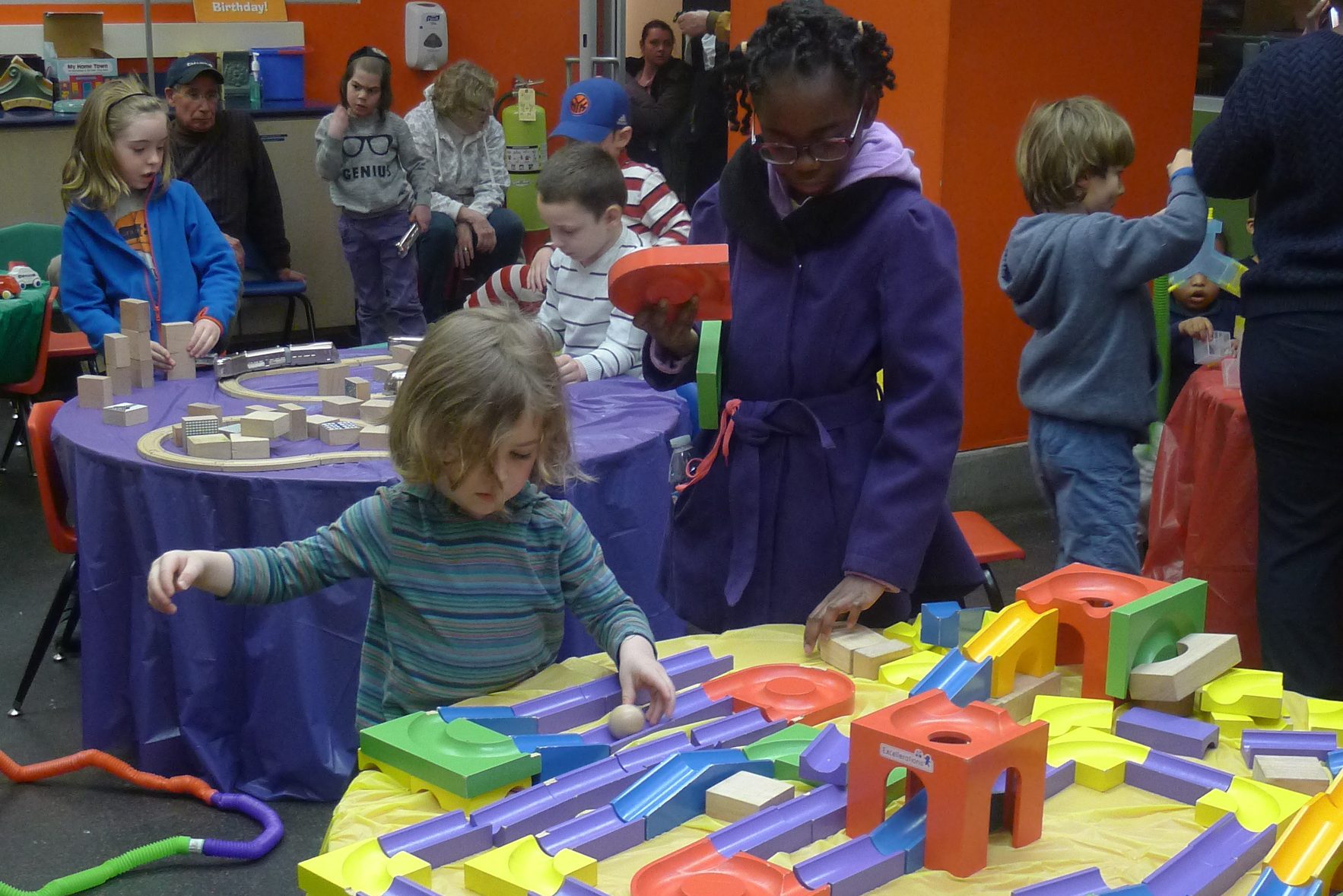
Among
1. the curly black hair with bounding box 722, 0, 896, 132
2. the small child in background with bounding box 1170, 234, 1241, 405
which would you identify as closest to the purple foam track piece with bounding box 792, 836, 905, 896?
the curly black hair with bounding box 722, 0, 896, 132

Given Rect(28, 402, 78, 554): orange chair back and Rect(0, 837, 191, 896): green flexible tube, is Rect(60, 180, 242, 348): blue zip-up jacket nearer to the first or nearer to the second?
Rect(28, 402, 78, 554): orange chair back

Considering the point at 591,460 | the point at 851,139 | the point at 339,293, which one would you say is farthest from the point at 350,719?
the point at 339,293

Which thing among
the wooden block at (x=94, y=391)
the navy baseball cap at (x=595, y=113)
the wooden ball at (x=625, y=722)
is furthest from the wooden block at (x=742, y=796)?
the navy baseball cap at (x=595, y=113)

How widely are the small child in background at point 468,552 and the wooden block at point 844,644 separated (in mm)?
252

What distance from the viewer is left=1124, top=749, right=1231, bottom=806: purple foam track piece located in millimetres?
1520

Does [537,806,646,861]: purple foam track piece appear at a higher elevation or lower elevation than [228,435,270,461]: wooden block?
lower

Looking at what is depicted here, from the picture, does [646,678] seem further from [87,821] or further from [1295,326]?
[87,821]

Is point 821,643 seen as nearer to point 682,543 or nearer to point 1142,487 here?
point 682,543

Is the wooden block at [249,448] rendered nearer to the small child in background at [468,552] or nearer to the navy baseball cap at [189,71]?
the small child in background at [468,552]

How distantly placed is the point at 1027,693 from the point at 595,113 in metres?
4.16

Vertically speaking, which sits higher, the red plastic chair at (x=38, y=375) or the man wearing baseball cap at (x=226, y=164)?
the man wearing baseball cap at (x=226, y=164)

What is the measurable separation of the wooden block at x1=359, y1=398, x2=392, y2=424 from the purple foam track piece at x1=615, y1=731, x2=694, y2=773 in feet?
5.96

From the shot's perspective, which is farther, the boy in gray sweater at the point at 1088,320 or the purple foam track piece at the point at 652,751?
the boy in gray sweater at the point at 1088,320

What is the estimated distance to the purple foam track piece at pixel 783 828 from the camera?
136 cm
